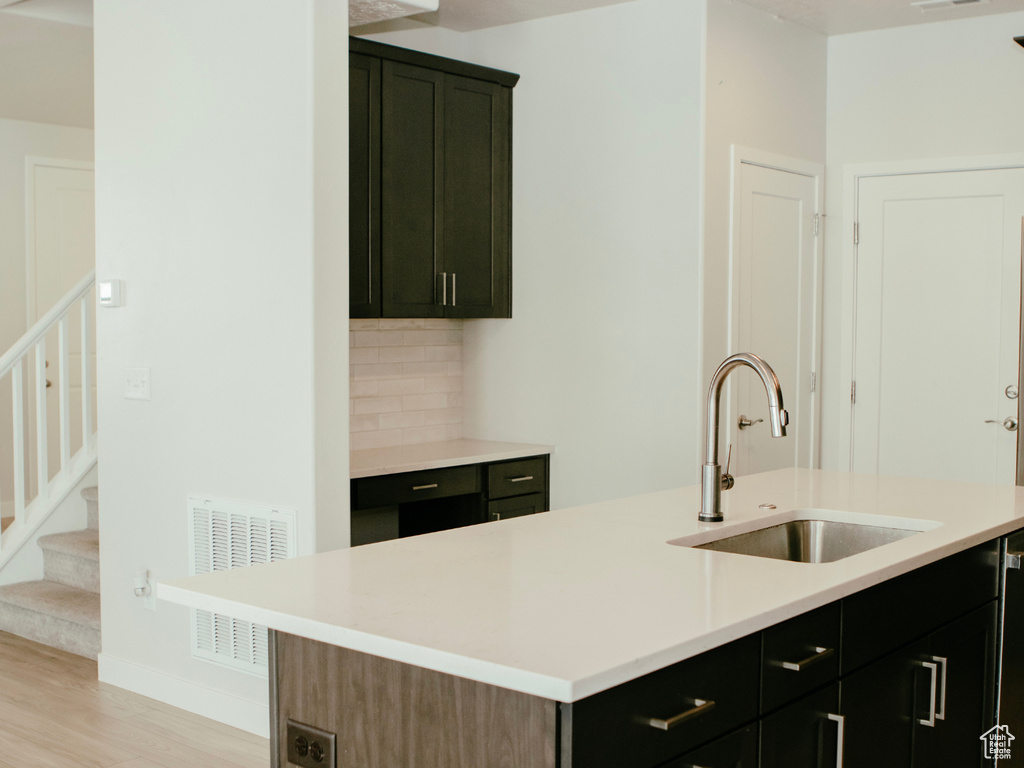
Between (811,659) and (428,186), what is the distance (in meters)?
3.02

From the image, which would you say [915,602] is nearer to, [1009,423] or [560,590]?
[560,590]

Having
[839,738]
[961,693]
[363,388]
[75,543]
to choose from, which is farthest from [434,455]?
[839,738]

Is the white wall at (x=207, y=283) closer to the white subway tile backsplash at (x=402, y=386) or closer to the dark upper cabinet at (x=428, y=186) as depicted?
the dark upper cabinet at (x=428, y=186)

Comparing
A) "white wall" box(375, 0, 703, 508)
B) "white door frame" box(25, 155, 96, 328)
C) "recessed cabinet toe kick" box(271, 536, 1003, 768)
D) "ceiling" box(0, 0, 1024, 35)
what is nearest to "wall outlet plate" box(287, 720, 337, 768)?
"recessed cabinet toe kick" box(271, 536, 1003, 768)

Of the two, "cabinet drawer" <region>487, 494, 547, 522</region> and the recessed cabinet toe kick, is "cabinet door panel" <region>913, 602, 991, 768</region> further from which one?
"cabinet drawer" <region>487, 494, 547, 522</region>

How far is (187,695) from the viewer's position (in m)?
3.84

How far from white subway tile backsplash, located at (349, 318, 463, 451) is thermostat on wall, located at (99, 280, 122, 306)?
99cm

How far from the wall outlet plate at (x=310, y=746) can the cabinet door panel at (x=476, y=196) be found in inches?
113

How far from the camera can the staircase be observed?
443 cm

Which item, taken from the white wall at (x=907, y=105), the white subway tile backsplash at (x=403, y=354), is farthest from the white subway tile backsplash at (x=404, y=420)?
the white wall at (x=907, y=105)

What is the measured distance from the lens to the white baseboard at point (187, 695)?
143 inches

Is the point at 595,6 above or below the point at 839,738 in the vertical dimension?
above

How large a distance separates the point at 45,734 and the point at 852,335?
3919mm

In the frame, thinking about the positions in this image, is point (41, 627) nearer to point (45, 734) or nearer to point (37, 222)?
point (45, 734)
